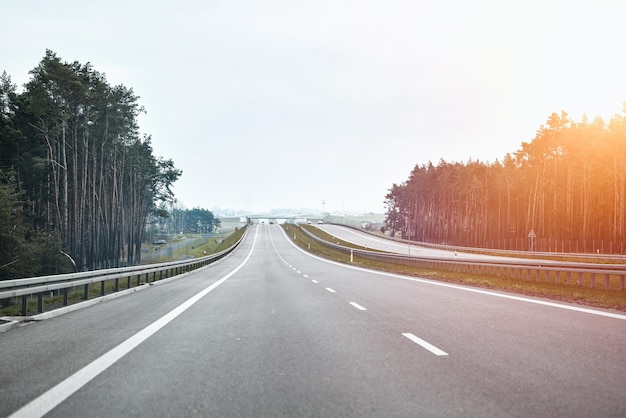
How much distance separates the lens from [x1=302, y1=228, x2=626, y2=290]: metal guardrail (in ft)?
60.8

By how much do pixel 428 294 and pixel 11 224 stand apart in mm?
30328

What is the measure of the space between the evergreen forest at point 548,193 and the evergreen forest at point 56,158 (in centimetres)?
3865

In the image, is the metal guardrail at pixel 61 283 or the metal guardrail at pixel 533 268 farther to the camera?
the metal guardrail at pixel 533 268

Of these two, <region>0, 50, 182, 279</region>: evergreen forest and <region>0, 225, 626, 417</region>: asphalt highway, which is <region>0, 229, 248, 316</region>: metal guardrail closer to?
<region>0, 225, 626, 417</region>: asphalt highway

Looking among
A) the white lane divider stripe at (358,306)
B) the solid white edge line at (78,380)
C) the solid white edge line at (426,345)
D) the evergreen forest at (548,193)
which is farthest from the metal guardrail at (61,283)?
the evergreen forest at (548,193)

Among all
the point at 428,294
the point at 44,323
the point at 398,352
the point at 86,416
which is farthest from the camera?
the point at 428,294

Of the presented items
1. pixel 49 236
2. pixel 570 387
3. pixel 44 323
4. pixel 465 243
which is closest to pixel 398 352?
pixel 570 387

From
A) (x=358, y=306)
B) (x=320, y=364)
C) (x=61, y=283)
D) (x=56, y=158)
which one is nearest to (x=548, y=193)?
(x=56, y=158)

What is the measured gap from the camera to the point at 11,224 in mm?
35750

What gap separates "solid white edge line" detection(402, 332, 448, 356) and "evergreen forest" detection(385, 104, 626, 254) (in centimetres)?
4337

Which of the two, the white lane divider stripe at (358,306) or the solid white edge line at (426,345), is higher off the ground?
the solid white edge line at (426,345)

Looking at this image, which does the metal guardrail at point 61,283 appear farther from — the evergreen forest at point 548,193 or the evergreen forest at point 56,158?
the evergreen forest at point 548,193

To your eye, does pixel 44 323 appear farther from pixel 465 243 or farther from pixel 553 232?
pixel 465 243

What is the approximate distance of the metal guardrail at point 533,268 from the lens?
18531 mm
